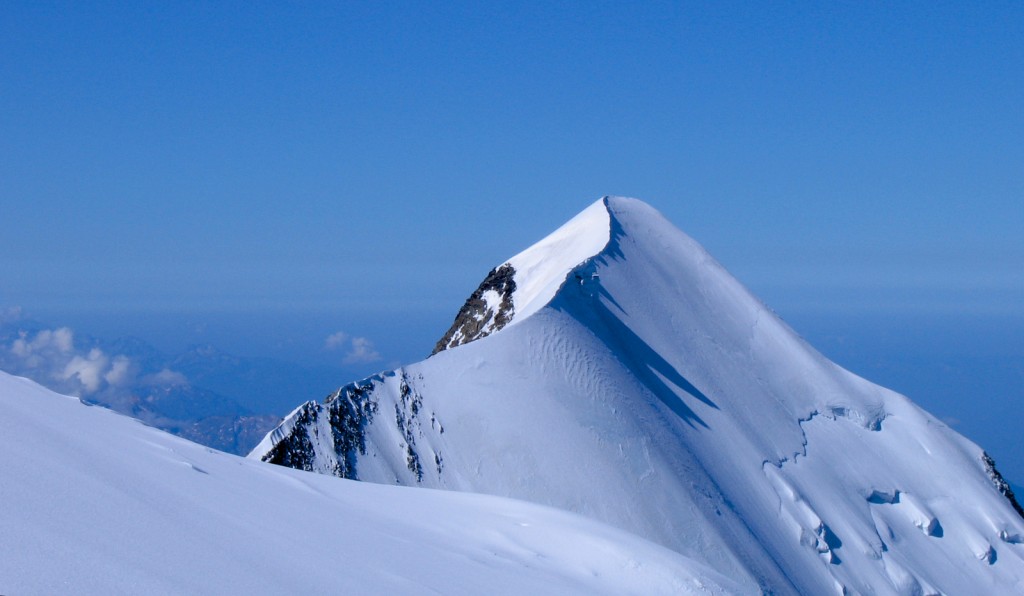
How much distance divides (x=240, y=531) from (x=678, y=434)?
23.3 meters

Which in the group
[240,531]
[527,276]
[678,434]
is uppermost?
[527,276]

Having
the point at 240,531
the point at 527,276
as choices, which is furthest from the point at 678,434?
the point at 240,531

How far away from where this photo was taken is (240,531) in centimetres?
953

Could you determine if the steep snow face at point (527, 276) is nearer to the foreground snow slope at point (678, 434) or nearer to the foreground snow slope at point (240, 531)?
the foreground snow slope at point (678, 434)

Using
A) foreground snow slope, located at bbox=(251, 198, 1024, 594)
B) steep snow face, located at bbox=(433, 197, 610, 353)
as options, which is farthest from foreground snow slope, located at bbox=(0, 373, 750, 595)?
steep snow face, located at bbox=(433, 197, 610, 353)

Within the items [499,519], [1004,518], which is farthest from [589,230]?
[499,519]

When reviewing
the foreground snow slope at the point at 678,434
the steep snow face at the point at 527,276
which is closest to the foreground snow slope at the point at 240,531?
the foreground snow slope at the point at 678,434

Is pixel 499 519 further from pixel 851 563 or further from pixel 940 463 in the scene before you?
pixel 940 463

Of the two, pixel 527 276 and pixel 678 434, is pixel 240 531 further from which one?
pixel 527 276

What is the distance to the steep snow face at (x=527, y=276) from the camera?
39281 mm

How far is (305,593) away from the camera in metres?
8.26

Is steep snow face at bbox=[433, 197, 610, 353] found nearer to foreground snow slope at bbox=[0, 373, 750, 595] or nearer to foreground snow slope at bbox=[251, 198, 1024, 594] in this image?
foreground snow slope at bbox=[251, 198, 1024, 594]

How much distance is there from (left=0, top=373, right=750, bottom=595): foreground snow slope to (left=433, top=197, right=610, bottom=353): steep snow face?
22.1 metres

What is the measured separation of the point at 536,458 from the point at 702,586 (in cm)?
1424
